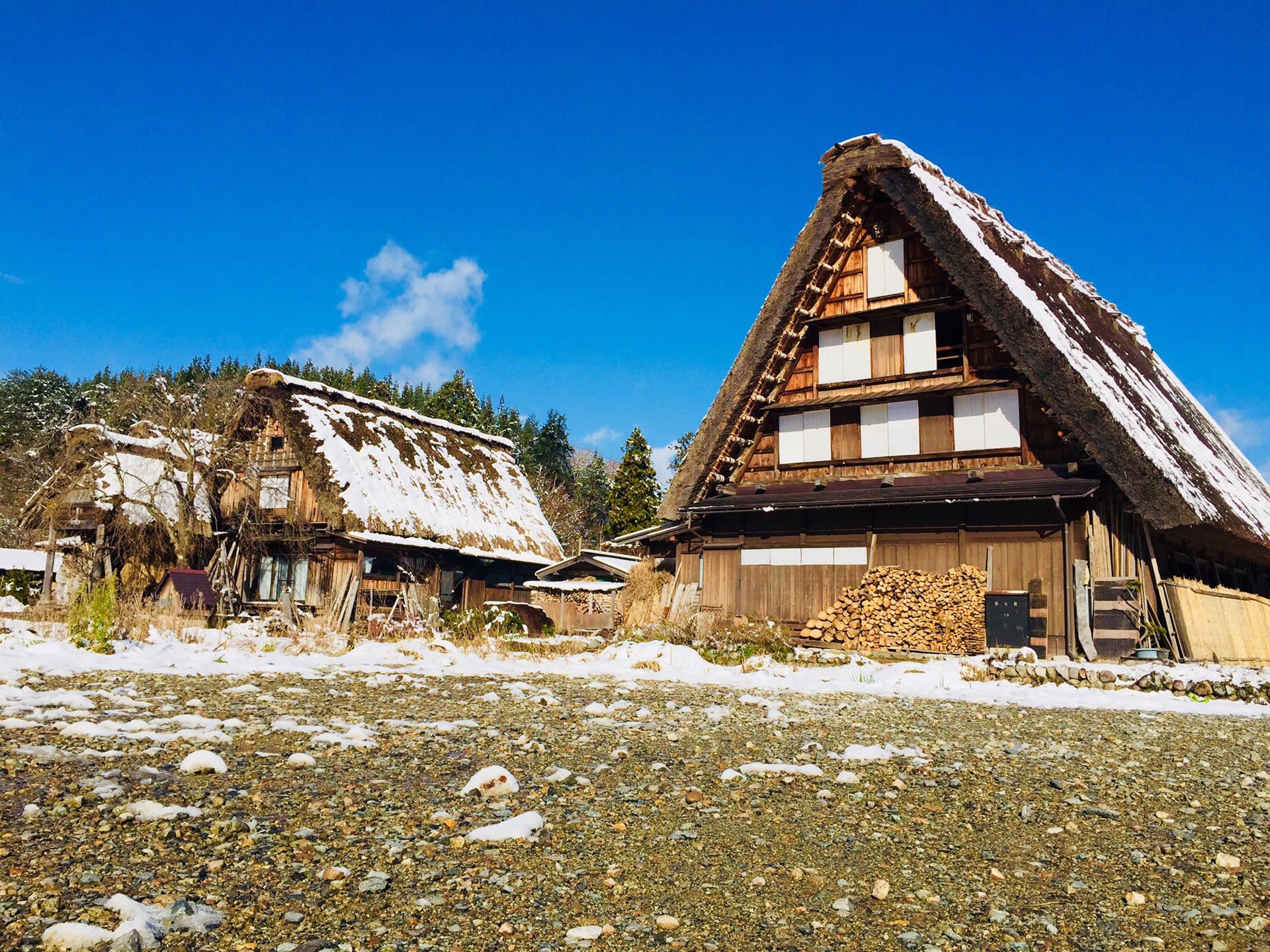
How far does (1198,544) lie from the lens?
17078 mm

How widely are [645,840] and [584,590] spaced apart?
20.5 m

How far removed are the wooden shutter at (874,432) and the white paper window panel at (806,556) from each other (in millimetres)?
1945

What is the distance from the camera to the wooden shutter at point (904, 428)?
16484mm

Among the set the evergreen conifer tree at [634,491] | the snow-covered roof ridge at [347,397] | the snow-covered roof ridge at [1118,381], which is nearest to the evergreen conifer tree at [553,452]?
the evergreen conifer tree at [634,491]

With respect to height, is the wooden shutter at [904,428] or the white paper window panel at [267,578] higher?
the wooden shutter at [904,428]

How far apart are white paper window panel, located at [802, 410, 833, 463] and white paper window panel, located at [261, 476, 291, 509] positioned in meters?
14.8

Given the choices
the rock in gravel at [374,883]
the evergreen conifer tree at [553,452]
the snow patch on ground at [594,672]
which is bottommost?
the rock in gravel at [374,883]

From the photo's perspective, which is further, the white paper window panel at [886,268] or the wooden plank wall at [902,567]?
the white paper window panel at [886,268]

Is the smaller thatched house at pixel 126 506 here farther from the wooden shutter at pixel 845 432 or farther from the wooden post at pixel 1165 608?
the wooden post at pixel 1165 608

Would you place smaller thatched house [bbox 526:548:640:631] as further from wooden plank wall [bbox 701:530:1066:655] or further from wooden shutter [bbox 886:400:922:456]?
wooden shutter [bbox 886:400:922:456]

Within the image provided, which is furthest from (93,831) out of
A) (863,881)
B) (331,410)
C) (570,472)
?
(570,472)

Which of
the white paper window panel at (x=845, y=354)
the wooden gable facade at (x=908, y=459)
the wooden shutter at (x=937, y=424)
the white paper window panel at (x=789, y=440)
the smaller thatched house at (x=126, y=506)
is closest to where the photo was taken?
the wooden gable facade at (x=908, y=459)

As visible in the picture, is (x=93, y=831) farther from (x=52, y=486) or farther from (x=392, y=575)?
(x=52, y=486)

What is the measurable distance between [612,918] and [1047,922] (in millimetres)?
1574
